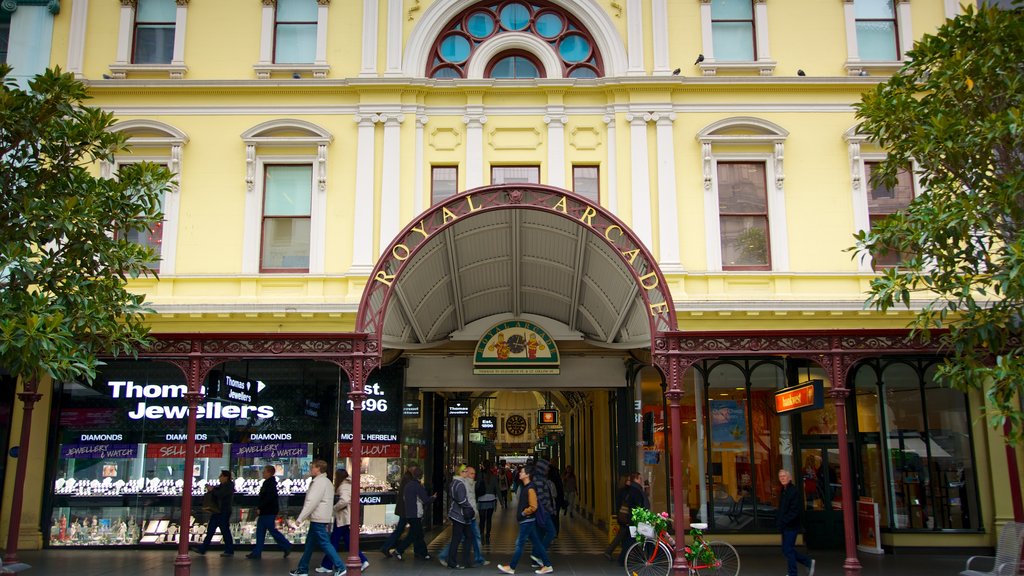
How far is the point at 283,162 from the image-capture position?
16328 millimetres

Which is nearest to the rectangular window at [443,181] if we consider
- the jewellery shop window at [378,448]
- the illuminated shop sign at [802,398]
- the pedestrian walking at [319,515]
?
the jewellery shop window at [378,448]

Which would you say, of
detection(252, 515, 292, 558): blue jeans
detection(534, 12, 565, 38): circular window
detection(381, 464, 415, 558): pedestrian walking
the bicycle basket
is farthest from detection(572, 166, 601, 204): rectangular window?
detection(252, 515, 292, 558): blue jeans

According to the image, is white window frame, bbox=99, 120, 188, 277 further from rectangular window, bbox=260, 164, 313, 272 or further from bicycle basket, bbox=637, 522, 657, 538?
bicycle basket, bbox=637, 522, 657, 538

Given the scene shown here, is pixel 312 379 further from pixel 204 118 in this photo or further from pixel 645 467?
pixel 645 467

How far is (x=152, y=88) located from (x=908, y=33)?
48.9 feet

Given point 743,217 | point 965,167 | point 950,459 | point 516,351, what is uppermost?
point 743,217

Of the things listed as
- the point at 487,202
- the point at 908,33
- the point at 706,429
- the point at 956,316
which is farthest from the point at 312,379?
the point at 908,33

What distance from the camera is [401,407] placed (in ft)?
56.2

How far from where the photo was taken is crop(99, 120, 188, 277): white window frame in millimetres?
15945

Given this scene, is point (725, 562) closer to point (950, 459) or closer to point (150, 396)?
point (950, 459)

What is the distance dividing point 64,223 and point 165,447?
7148 millimetres

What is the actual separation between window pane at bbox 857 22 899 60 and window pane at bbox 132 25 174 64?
13.8 metres

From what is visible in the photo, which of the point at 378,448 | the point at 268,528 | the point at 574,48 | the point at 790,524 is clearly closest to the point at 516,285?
the point at 378,448

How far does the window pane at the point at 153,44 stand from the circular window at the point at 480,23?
6.01 m
